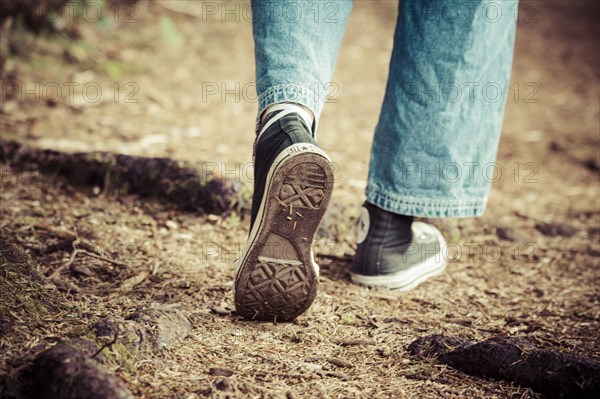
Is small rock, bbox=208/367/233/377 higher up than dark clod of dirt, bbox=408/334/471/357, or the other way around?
dark clod of dirt, bbox=408/334/471/357

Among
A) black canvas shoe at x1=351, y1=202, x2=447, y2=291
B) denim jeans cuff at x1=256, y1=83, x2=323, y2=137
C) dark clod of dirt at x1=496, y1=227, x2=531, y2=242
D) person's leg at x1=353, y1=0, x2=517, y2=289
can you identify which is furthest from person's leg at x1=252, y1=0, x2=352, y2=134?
dark clod of dirt at x1=496, y1=227, x2=531, y2=242

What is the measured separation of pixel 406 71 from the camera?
5.80ft

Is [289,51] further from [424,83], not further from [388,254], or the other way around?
[388,254]

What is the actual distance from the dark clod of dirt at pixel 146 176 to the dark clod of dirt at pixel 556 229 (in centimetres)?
131

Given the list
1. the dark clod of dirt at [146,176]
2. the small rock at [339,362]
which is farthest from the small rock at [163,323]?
the dark clod of dirt at [146,176]

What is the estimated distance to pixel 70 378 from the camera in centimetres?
104

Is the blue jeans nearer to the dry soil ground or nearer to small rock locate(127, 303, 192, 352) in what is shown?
the dry soil ground

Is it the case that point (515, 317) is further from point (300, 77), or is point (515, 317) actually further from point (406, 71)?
point (300, 77)

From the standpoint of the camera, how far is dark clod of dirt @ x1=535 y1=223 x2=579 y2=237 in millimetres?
2582

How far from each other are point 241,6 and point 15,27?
9.99 ft

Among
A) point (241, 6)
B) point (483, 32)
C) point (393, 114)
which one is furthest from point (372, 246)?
point (241, 6)

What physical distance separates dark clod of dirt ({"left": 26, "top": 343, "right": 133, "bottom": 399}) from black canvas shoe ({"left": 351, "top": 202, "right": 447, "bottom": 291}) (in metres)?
0.99

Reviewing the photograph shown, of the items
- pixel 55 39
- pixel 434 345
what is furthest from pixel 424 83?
pixel 55 39

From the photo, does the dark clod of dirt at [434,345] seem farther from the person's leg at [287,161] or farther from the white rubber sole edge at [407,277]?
the white rubber sole edge at [407,277]
